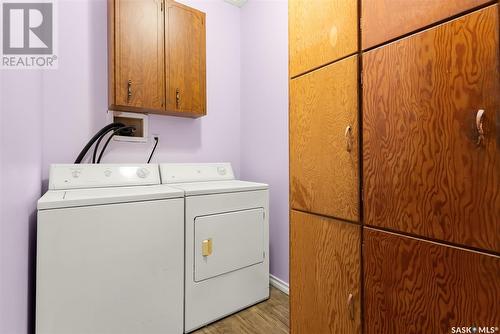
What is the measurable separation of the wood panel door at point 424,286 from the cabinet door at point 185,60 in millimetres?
1601

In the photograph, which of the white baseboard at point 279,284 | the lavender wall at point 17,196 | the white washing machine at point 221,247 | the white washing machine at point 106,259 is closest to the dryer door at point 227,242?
the white washing machine at point 221,247

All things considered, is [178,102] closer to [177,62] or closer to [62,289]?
[177,62]

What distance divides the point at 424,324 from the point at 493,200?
0.47 m

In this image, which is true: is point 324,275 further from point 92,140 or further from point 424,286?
point 92,140

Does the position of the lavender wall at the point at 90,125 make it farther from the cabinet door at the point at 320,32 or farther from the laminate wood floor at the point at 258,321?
the cabinet door at the point at 320,32

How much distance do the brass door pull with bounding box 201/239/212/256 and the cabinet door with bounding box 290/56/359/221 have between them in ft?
2.04

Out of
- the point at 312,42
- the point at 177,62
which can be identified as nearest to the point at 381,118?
the point at 312,42

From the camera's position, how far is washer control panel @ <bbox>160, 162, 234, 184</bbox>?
6.46 ft

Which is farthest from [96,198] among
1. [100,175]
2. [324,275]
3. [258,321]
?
[258,321]

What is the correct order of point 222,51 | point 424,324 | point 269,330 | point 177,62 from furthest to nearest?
point 222,51 < point 177,62 < point 269,330 < point 424,324

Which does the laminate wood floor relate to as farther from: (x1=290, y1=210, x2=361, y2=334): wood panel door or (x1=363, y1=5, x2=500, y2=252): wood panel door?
(x1=363, y1=5, x2=500, y2=252): wood panel door

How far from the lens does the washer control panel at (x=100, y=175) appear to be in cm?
160

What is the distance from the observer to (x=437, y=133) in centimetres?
82

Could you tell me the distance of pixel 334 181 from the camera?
114cm
